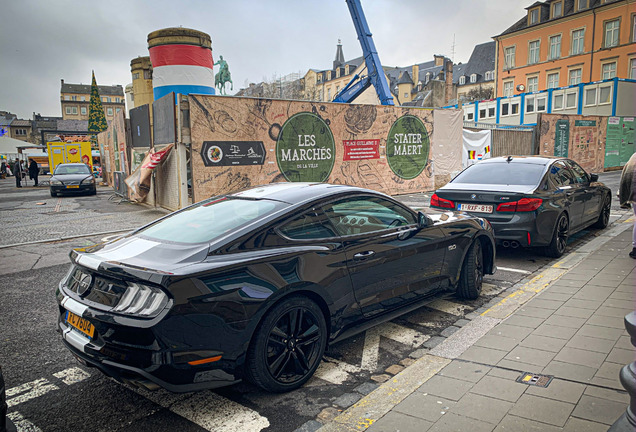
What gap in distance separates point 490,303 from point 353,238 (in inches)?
89.8

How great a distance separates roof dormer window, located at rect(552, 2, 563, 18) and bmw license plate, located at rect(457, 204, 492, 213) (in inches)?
2048

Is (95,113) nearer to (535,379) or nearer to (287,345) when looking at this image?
(287,345)

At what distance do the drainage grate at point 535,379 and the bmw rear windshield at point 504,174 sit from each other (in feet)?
13.9

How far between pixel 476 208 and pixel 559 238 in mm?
1450

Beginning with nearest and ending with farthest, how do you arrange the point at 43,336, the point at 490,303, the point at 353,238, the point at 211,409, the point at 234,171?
the point at 211,409
the point at 353,238
the point at 43,336
the point at 490,303
the point at 234,171

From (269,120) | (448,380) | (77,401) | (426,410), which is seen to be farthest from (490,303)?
(269,120)

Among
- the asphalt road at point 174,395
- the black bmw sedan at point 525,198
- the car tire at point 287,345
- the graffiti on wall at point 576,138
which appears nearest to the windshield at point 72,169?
the asphalt road at point 174,395

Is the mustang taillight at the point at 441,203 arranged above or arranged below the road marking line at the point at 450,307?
above

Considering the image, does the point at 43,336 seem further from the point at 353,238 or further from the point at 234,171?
the point at 234,171

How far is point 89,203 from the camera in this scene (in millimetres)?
16844

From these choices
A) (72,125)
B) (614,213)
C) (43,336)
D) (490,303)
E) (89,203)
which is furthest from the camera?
(72,125)

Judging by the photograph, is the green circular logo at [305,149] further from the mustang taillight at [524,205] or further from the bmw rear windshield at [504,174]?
the mustang taillight at [524,205]

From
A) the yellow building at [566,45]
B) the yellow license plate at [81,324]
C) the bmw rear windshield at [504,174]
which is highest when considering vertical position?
the yellow building at [566,45]

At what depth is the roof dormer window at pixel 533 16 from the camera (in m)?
50.4
